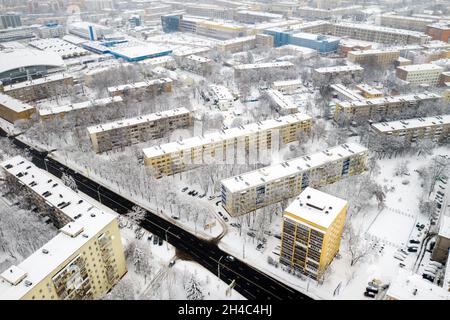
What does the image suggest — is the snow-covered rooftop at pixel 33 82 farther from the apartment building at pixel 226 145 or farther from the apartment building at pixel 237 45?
the apartment building at pixel 237 45

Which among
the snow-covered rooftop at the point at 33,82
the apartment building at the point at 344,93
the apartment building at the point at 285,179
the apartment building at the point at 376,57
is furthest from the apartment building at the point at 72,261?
the apartment building at the point at 376,57

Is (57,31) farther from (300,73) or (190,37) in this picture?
(300,73)

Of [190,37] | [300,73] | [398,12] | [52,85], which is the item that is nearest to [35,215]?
[52,85]

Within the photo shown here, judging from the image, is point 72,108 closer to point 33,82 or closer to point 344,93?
point 33,82

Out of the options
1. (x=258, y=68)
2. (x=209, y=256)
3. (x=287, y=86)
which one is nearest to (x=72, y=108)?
(x=209, y=256)

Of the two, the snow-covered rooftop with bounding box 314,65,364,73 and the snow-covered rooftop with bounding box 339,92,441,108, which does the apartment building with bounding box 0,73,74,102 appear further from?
the snow-covered rooftop with bounding box 339,92,441,108

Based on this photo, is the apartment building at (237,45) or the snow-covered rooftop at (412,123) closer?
the snow-covered rooftop at (412,123)

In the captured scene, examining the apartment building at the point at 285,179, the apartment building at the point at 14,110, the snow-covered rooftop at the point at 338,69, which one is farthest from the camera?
the snow-covered rooftop at the point at 338,69
